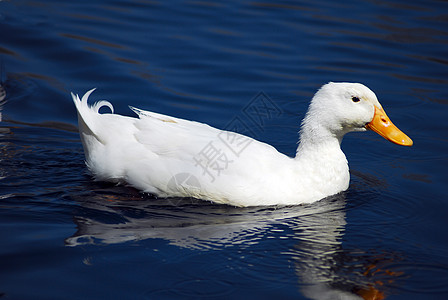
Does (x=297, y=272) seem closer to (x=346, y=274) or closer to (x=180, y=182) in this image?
(x=346, y=274)

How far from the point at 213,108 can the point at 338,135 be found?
7.75ft

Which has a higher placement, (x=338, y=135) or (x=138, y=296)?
(x=338, y=135)

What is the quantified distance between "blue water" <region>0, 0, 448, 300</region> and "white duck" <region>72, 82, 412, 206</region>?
14cm

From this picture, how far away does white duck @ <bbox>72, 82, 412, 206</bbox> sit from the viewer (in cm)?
518

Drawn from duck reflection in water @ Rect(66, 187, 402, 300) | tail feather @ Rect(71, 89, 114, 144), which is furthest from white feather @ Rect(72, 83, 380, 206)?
duck reflection in water @ Rect(66, 187, 402, 300)

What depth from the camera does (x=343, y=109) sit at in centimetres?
530

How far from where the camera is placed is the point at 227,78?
27.7 feet

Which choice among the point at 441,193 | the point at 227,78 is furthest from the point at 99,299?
the point at 227,78

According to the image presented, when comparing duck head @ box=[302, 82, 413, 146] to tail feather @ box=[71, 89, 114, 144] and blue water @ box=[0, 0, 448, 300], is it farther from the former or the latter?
tail feather @ box=[71, 89, 114, 144]

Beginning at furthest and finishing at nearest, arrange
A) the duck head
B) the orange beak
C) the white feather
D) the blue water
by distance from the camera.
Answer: the orange beak < the duck head < the white feather < the blue water

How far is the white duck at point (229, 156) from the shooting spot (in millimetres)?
5176

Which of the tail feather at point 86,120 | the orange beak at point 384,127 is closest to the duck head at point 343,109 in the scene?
the orange beak at point 384,127

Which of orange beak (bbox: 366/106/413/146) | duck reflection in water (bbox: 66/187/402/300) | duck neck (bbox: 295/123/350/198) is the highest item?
orange beak (bbox: 366/106/413/146)

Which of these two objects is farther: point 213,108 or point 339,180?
point 213,108
